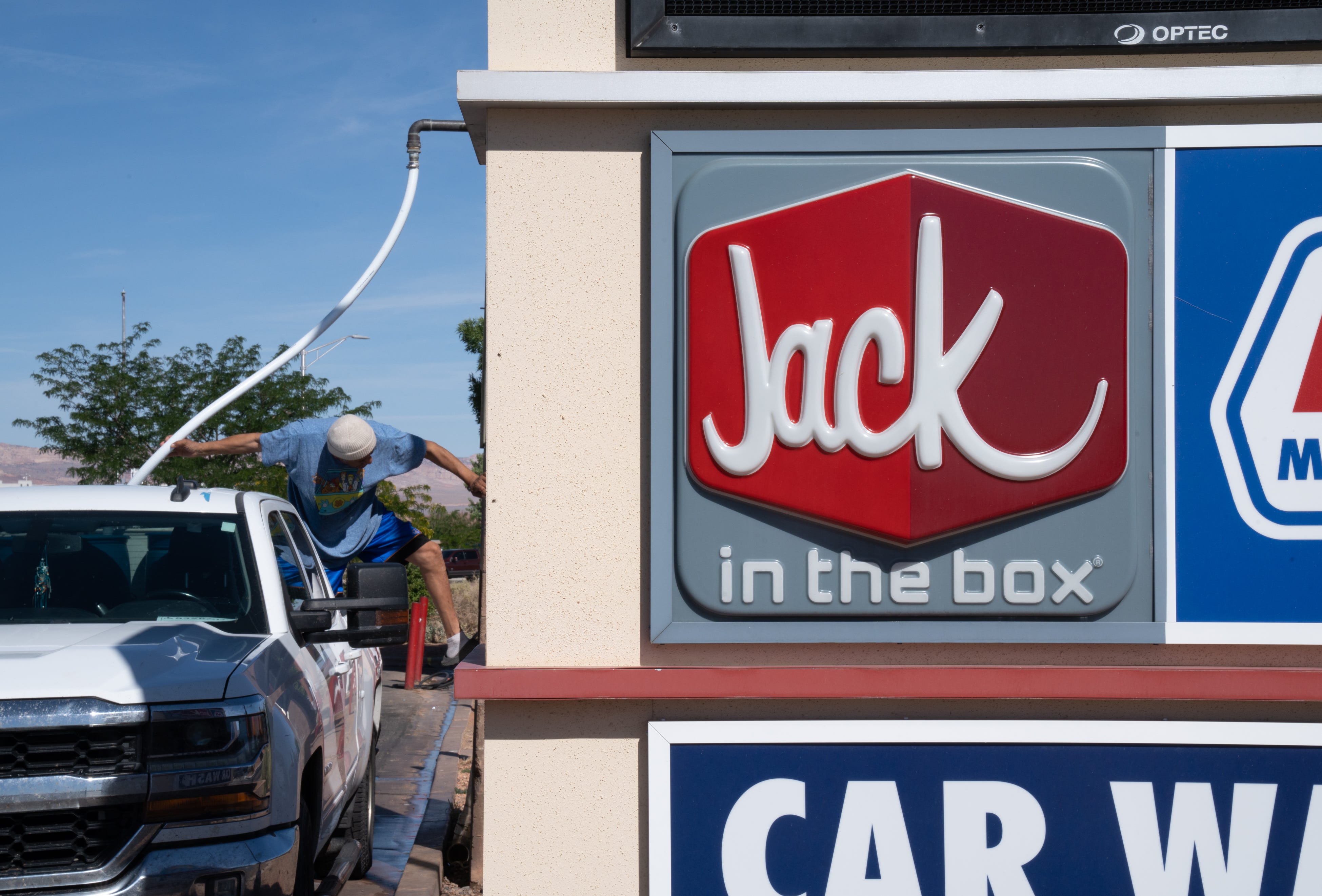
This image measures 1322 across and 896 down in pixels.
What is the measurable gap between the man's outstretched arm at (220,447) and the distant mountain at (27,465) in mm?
135192

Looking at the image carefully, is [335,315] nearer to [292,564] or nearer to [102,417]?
[292,564]

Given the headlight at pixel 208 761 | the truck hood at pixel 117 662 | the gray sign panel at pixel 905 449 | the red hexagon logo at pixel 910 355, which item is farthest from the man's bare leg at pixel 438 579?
the red hexagon logo at pixel 910 355

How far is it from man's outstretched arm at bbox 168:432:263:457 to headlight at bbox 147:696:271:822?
263cm

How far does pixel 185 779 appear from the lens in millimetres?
3461

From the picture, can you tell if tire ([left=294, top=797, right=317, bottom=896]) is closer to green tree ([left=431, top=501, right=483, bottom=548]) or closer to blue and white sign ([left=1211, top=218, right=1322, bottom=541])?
blue and white sign ([left=1211, top=218, right=1322, bottom=541])

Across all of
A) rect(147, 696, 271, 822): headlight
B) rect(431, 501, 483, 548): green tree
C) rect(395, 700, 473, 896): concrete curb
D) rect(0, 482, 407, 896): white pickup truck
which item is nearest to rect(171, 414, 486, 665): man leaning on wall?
rect(0, 482, 407, 896): white pickup truck

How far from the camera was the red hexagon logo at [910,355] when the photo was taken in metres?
3.22

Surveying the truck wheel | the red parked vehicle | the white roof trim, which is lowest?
the red parked vehicle

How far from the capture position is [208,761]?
3521 mm

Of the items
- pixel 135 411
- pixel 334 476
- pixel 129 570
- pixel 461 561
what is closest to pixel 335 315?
pixel 334 476

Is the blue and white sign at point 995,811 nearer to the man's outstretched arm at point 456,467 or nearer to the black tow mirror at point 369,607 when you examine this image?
the black tow mirror at point 369,607

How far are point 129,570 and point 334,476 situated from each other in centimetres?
180

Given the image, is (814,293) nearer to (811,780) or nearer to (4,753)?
(811,780)

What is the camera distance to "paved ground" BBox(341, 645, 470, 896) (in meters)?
5.73
